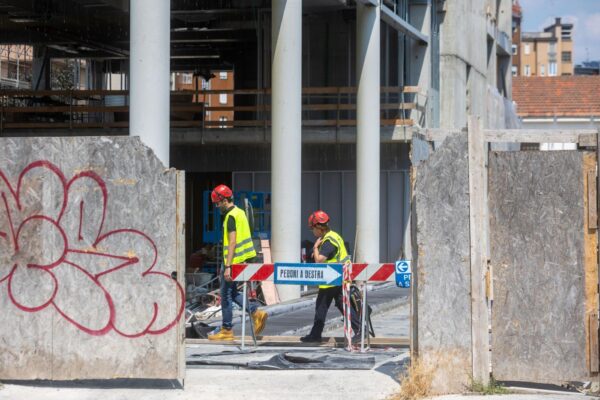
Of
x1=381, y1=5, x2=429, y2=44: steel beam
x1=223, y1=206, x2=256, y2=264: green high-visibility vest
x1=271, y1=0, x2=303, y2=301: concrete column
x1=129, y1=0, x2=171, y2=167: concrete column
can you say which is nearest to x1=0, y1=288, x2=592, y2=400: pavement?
x1=223, y1=206, x2=256, y2=264: green high-visibility vest

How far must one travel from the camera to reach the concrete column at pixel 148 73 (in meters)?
18.0

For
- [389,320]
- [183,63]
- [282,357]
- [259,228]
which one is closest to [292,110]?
[389,320]

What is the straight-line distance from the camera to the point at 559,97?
66.3 meters

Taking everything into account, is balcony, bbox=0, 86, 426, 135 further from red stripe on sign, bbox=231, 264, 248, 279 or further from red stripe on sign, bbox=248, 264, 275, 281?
red stripe on sign, bbox=248, 264, 275, 281

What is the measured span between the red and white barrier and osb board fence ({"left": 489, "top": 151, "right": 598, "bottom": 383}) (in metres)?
3.01

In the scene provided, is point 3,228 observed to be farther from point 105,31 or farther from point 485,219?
point 105,31

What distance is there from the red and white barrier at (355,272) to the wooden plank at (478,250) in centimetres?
291

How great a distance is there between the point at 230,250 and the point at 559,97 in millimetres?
55430

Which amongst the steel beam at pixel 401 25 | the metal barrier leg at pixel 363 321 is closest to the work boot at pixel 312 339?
the metal barrier leg at pixel 363 321

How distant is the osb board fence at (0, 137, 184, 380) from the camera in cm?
1009

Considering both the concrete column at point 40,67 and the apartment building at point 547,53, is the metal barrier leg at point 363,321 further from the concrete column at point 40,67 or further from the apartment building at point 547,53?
the apartment building at point 547,53

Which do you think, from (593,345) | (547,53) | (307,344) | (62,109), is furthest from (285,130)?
(547,53)

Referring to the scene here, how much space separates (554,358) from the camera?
1002cm

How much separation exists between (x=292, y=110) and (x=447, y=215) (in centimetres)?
1377
